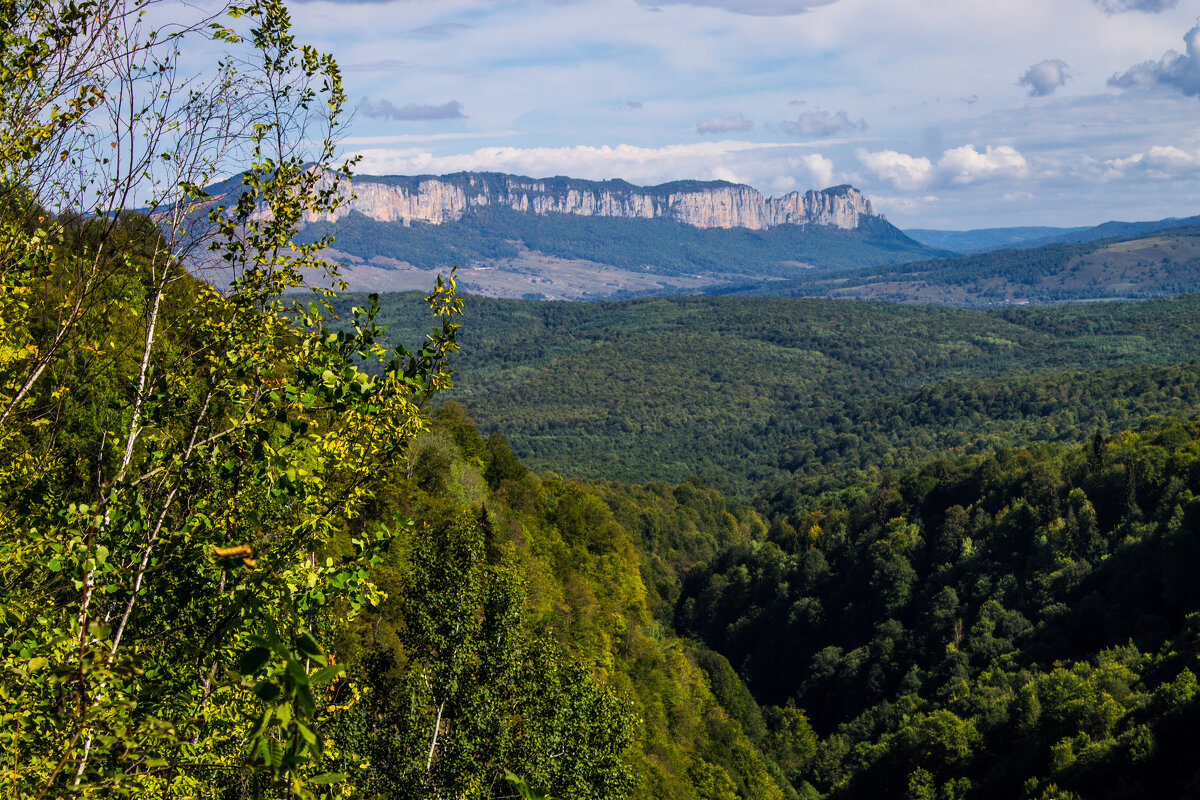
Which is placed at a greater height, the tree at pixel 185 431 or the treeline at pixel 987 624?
the tree at pixel 185 431

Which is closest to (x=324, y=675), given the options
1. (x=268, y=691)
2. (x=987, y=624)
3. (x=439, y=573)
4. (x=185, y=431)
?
(x=268, y=691)

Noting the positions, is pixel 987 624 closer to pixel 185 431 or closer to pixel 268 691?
pixel 185 431

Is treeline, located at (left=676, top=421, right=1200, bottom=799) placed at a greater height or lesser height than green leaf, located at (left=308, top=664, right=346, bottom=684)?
lesser

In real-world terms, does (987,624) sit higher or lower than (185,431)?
lower

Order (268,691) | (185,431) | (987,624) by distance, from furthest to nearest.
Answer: (987,624), (185,431), (268,691)

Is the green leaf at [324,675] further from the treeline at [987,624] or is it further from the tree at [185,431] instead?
the treeline at [987,624]

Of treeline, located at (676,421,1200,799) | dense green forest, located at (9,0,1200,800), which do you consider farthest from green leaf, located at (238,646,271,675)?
treeline, located at (676,421,1200,799)

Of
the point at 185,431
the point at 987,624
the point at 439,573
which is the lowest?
the point at 987,624

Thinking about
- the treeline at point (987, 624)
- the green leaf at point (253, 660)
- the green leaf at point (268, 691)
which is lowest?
the treeline at point (987, 624)

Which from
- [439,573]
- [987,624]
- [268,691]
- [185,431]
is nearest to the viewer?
[268,691]

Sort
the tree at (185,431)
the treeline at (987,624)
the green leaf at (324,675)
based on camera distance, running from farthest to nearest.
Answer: the treeline at (987,624) < the tree at (185,431) < the green leaf at (324,675)

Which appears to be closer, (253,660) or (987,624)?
(253,660)

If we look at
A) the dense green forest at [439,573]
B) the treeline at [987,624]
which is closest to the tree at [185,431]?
the dense green forest at [439,573]

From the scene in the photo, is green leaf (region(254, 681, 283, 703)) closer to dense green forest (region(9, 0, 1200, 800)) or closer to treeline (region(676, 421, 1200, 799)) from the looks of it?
dense green forest (region(9, 0, 1200, 800))
